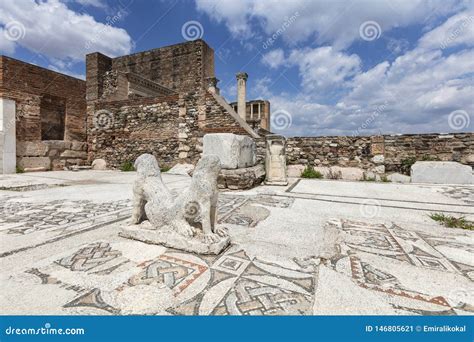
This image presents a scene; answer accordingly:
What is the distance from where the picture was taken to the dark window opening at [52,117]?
31.0 ft

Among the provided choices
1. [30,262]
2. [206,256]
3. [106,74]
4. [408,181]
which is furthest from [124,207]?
[106,74]

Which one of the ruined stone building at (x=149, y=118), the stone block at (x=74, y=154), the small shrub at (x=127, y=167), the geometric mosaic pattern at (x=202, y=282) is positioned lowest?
the geometric mosaic pattern at (x=202, y=282)

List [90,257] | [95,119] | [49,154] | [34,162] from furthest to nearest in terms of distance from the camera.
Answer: [95,119] → [49,154] → [34,162] → [90,257]

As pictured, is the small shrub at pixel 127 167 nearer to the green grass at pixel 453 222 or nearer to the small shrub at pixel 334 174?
the small shrub at pixel 334 174

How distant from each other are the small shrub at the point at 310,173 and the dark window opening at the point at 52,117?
413 inches

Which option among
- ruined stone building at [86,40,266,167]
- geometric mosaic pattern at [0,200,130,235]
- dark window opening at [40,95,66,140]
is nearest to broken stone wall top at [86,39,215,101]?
ruined stone building at [86,40,266,167]

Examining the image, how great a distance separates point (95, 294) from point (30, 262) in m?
0.76

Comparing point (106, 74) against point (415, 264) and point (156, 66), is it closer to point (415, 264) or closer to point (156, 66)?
point (156, 66)

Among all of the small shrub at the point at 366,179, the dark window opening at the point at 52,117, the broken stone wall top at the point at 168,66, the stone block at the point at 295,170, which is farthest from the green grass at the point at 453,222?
the broken stone wall top at the point at 168,66

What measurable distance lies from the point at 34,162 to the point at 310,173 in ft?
33.5

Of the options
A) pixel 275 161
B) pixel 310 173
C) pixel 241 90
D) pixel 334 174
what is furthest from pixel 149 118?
pixel 334 174

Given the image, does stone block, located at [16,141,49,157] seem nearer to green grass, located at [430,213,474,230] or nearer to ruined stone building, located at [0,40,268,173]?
ruined stone building, located at [0,40,268,173]

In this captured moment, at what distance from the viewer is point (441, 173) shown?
21.0 feet

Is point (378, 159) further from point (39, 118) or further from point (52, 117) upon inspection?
point (52, 117)
